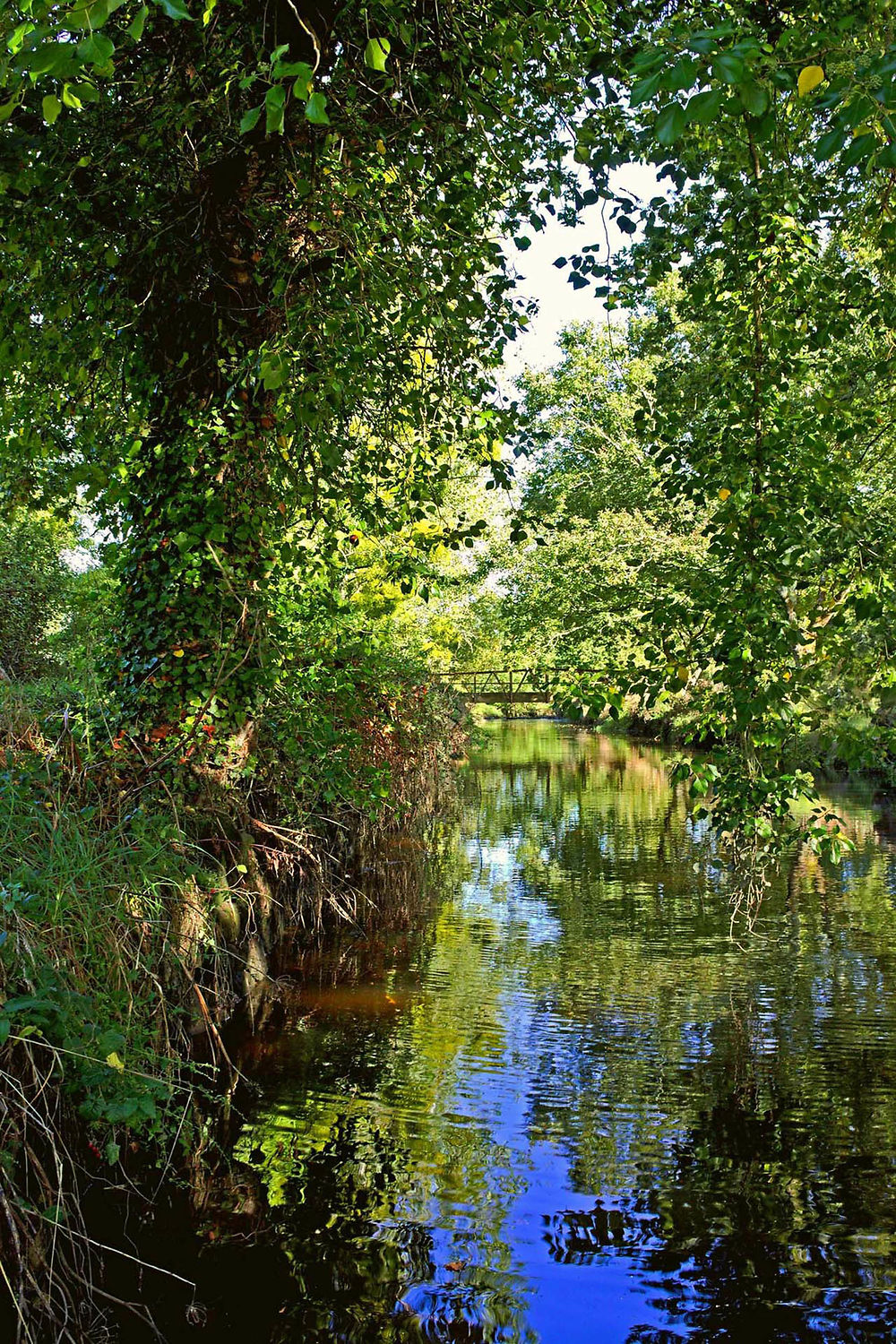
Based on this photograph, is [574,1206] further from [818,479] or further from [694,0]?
[694,0]

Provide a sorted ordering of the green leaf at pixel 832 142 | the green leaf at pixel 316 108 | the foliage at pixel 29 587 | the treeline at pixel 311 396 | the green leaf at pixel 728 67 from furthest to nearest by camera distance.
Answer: the foliage at pixel 29 587 < the treeline at pixel 311 396 < the green leaf at pixel 316 108 < the green leaf at pixel 832 142 < the green leaf at pixel 728 67

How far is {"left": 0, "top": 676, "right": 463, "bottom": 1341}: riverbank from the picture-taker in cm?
329

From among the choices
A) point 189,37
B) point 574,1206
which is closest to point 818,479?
point 574,1206

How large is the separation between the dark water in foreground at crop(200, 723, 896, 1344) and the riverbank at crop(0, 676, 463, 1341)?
567 millimetres

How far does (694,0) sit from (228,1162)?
640cm

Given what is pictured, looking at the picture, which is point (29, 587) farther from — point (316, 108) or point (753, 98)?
point (753, 98)

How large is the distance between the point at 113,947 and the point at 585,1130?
8.67 feet

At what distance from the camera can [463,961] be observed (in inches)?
340

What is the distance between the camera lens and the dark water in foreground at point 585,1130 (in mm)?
3873

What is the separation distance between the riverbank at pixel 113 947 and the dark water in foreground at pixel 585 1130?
0.57 meters

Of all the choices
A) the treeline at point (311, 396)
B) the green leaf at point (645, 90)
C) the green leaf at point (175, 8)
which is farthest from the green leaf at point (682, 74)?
the treeline at point (311, 396)

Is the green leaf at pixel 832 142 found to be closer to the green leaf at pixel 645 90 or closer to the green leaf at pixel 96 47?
the green leaf at pixel 645 90

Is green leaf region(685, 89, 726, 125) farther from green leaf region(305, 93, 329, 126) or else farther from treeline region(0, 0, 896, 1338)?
treeline region(0, 0, 896, 1338)

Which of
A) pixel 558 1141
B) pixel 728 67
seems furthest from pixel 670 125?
pixel 558 1141
